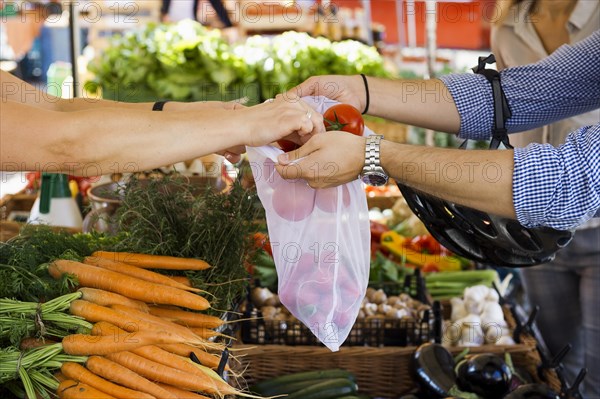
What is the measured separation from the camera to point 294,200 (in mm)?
2072

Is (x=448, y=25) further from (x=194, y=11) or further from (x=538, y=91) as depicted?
(x=538, y=91)

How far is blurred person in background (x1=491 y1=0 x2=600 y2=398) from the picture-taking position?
122 inches

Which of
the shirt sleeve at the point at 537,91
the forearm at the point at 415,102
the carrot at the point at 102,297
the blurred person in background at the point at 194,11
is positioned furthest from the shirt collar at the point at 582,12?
the blurred person in background at the point at 194,11

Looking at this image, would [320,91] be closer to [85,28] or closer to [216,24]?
[216,24]

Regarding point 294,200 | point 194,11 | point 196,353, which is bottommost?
point 196,353

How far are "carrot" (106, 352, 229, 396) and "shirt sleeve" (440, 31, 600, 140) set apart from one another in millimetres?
1332

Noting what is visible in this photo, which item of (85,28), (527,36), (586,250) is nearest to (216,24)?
(85,28)

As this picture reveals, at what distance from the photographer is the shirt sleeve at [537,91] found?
2516mm

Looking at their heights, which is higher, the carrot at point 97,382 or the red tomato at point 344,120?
the red tomato at point 344,120

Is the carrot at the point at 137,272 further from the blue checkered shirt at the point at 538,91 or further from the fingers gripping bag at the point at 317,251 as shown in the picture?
the blue checkered shirt at the point at 538,91

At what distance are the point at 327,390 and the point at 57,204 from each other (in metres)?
1.43

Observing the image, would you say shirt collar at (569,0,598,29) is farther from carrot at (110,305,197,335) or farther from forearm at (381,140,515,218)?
carrot at (110,305,197,335)

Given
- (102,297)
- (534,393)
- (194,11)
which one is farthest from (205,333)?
(194,11)

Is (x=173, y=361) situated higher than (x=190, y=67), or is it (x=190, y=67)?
(x=190, y=67)
